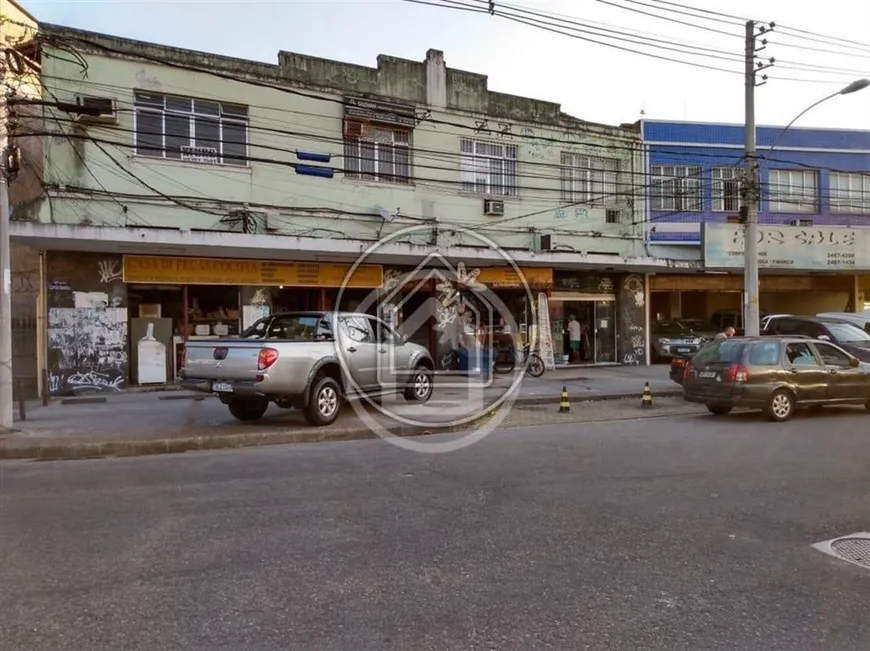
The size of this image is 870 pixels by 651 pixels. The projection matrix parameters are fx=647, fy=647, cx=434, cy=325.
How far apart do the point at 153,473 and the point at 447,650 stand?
5.40m

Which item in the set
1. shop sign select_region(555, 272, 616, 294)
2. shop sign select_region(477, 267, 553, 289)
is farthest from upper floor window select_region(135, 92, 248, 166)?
shop sign select_region(555, 272, 616, 294)

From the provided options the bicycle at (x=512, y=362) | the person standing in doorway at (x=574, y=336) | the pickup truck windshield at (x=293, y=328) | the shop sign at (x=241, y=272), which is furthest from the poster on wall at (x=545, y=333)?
the pickup truck windshield at (x=293, y=328)

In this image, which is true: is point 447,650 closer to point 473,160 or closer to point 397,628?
point 397,628

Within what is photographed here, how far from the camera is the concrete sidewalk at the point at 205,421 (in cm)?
917

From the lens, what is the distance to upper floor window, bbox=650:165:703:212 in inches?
877

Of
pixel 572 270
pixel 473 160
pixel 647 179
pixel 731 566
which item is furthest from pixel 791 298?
pixel 731 566

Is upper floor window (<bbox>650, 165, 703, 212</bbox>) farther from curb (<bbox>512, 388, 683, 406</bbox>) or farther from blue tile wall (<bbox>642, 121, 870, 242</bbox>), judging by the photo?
curb (<bbox>512, 388, 683, 406</bbox>)

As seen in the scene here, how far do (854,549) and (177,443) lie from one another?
26.7 ft

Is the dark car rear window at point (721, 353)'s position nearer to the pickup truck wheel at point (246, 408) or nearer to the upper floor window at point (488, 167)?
the pickup truck wheel at point (246, 408)

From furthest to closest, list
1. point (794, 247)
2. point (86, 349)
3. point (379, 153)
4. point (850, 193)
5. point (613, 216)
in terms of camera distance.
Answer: point (850, 193) → point (794, 247) → point (613, 216) → point (379, 153) → point (86, 349)

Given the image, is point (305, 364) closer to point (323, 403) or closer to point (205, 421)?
point (323, 403)

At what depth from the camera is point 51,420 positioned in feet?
36.4

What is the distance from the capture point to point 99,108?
1412cm

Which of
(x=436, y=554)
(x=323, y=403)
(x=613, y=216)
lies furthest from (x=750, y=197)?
(x=436, y=554)
